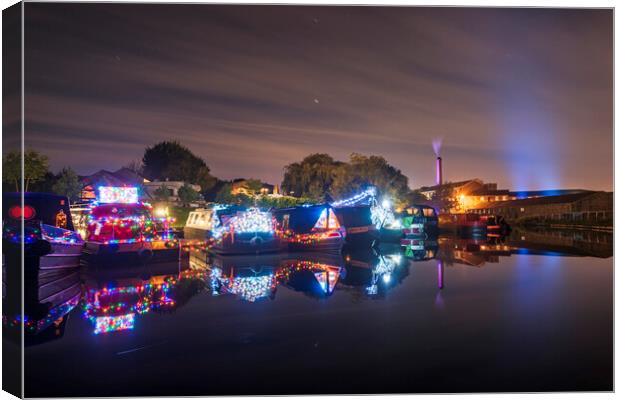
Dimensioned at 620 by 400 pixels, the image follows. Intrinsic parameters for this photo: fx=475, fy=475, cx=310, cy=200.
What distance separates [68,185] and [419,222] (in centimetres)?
1291

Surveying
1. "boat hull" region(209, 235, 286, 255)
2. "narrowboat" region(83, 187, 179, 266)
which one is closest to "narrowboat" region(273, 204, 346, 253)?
"boat hull" region(209, 235, 286, 255)

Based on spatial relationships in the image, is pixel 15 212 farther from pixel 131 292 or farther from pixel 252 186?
pixel 252 186

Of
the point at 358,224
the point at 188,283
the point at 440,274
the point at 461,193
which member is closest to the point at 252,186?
the point at 358,224

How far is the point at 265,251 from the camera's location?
11.8m

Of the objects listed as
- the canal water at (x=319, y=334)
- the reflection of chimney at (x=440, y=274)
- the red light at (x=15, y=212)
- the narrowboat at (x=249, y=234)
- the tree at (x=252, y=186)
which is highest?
the tree at (x=252, y=186)

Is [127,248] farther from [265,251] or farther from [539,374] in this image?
[539,374]

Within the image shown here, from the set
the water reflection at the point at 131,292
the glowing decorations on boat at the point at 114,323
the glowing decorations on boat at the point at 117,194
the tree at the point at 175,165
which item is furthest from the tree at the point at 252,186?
the glowing decorations on boat at the point at 114,323

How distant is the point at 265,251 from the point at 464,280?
5.15 m

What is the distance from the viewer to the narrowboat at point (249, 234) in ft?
37.6

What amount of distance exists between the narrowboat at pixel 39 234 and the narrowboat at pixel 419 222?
1249 centimetres

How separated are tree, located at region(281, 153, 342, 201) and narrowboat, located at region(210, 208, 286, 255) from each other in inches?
53.6

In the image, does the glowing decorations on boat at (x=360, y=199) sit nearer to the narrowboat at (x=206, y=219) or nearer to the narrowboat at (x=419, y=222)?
the narrowboat at (x=206, y=219)

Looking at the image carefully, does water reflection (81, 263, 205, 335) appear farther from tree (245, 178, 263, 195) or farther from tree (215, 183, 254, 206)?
tree (215, 183, 254, 206)

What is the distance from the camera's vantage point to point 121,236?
981 cm
